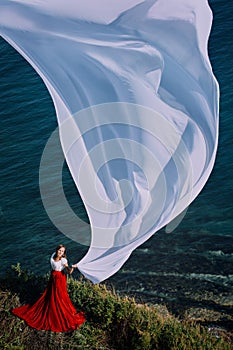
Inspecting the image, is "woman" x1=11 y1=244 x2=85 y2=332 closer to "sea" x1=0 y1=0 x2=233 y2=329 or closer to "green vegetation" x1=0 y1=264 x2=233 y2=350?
"green vegetation" x1=0 y1=264 x2=233 y2=350

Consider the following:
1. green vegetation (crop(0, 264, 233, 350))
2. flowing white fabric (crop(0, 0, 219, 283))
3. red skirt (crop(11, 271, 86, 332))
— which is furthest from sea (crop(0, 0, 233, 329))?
flowing white fabric (crop(0, 0, 219, 283))

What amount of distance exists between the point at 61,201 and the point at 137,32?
31.9 ft

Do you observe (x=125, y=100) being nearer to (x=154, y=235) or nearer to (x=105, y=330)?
(x=105, y=330)

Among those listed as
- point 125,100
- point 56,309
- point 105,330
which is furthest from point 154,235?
point 125,100

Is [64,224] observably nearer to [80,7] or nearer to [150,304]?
[150,304]

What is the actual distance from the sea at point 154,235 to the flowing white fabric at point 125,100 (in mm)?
3970

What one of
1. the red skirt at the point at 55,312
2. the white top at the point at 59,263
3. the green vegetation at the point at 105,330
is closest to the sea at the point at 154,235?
the green vegetation at the point at 105,330

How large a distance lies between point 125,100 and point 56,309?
4276 mm

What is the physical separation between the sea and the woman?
313 cm

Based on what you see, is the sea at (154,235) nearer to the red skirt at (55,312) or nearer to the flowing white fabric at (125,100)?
the red skirt at (55,312)

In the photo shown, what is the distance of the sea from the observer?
1775cm

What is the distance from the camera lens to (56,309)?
14.7 meters

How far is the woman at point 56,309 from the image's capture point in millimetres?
14527

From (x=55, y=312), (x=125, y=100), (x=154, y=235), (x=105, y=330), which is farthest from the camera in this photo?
(x=154, y=235)
